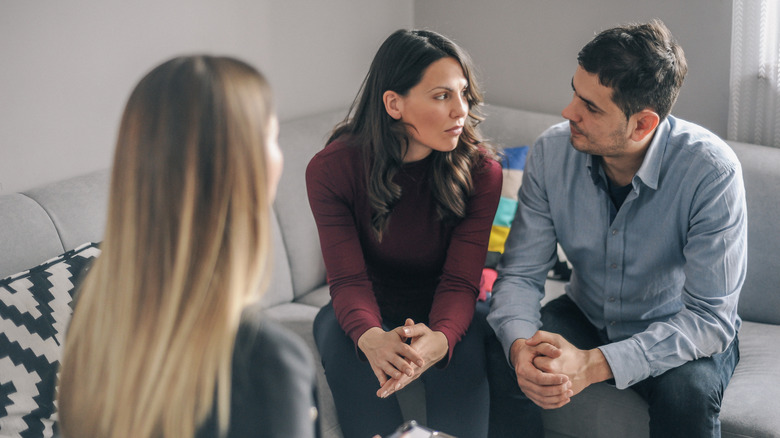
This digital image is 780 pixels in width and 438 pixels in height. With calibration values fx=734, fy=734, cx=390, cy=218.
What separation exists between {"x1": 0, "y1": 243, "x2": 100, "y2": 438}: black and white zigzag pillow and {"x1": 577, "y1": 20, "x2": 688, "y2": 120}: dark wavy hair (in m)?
1.20

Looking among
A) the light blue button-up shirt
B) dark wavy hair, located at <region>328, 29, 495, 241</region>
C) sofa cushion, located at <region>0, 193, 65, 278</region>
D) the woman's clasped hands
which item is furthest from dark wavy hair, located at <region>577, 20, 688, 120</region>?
sofa cushion, located at <region>0, 193, 65, 278</region>

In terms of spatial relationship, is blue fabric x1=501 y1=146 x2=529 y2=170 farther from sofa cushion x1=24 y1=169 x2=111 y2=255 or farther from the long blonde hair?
the long blonde hair

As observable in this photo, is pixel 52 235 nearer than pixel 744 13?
Yes

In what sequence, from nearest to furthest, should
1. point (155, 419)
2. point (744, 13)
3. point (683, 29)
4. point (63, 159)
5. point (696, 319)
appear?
point (155, 419)
point (696, 319)
point (63, 159)
point (744, 13)
point (683, 29)

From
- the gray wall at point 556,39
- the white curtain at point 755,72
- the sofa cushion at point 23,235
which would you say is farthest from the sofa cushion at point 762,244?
the sofa cushion at point 23,235

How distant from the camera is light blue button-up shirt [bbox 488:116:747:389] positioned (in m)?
1.55

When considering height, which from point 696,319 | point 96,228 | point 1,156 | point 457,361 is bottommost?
point 457,361

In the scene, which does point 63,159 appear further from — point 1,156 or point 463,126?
point 463,126

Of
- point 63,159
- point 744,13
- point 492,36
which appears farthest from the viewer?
point 492,36

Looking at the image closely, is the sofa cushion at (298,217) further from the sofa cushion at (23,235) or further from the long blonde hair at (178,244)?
the long blonde hair at (178,244)

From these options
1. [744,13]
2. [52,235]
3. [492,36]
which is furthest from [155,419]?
[492,36]

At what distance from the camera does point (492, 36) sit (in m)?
2.78

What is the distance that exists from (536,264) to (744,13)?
1.07 m

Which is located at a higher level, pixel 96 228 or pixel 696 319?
pixel 96 228
